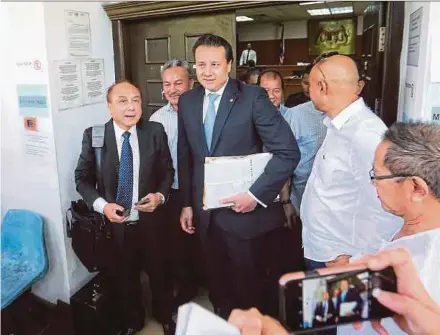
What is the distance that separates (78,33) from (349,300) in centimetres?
217

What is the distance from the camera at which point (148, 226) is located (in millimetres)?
2061

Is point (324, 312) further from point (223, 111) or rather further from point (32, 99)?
point (32, 99)

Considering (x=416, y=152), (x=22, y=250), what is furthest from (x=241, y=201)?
(x=22, y=250)

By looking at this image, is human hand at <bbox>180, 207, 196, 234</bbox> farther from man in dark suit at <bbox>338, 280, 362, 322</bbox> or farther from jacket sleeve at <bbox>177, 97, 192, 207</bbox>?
man in dark suit at <bbox>338, 280, 362, 322</bbox>

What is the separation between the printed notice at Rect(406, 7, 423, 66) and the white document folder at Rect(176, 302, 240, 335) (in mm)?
1507

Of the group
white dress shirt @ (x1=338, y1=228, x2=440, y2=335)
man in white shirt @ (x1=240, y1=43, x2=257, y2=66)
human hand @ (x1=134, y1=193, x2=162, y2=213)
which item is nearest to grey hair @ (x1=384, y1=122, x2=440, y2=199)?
white dress shirt @ (x1=338, y1=228, x2=440, y2=335)

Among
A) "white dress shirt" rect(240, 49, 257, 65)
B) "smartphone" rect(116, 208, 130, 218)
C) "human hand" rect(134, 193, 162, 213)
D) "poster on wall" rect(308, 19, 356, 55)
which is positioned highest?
"poster on wall" rect(308, 19, 356, 55)

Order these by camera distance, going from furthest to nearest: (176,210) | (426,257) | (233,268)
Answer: (176,210) < (233,268) < (426,257)

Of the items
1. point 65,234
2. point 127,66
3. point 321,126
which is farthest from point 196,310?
point 127,66

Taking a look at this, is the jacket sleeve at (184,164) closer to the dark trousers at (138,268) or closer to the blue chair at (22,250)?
the dark trousers at (138,268)

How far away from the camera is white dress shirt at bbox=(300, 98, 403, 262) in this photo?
1428 millimetres

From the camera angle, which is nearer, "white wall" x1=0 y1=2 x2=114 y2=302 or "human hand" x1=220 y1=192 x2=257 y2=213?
"human hand" x1=220 y1=192 x2=257 y2=213

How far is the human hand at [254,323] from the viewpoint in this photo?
652 mm

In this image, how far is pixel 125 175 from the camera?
200 centimetres
